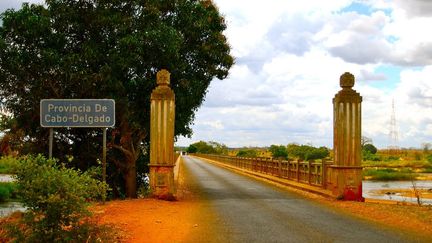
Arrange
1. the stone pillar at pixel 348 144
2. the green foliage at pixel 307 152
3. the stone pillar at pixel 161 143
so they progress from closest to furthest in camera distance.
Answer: the stone pillar at pixel 161 143 < the stone pillar at pixel 348 144 < the green foliage at pixel 307 152

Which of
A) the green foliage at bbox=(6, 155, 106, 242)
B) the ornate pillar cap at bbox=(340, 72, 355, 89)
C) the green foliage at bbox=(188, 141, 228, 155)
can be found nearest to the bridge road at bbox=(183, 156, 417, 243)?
the green foliage at bbox=(6, 155, 106, 242)

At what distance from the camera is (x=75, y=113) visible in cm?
1468

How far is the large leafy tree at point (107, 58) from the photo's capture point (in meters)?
19.1

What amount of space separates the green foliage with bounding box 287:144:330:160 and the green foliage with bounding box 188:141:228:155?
57163 mm

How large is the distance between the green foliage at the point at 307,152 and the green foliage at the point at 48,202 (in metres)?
68.6

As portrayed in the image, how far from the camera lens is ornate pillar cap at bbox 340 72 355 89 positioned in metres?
16.8

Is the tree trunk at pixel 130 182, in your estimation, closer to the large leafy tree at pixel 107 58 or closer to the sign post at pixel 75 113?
the large leafy tree at pixel 107 58

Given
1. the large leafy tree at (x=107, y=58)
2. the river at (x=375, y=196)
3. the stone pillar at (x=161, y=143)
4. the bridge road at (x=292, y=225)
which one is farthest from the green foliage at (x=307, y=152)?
the bridge road at (x=292, y=225)

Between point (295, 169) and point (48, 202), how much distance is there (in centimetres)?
1970

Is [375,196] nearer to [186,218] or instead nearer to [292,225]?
[186,218]

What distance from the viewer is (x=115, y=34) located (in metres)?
20.1

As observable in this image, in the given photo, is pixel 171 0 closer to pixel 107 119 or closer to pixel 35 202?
pixel 107 119

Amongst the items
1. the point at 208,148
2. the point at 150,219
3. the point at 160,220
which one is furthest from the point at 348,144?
the point at 208,148

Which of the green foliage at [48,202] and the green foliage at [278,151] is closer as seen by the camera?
the green foliage at [48,202]
